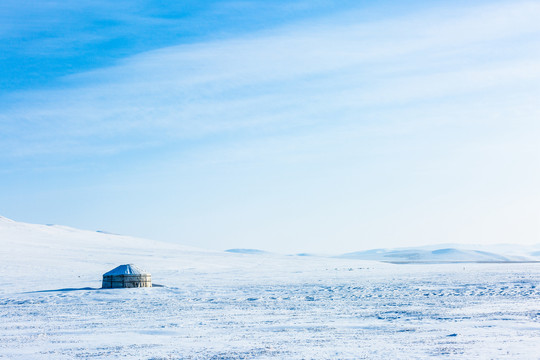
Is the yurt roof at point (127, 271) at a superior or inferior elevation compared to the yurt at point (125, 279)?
superior

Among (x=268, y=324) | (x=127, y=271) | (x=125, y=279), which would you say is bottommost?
(x=268, y=324)

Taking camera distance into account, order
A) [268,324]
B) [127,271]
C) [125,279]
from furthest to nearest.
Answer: [127,271], [125,279], [268,324]

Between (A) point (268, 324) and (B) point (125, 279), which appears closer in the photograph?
(A) point (268, 324)

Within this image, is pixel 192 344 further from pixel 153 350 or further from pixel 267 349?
pixel 267 349

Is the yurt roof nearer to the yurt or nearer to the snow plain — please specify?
the yurt

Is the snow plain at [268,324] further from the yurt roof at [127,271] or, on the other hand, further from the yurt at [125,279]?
the yurt roof at [127,271]

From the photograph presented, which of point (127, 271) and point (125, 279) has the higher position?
point (127, 271)

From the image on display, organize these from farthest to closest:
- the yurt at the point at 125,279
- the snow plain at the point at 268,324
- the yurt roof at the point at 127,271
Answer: the yurt roof at the point at 127,271, the yurt at the point at 125,279, the snow plain at the point at 268,324

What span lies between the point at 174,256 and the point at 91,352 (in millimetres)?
53792

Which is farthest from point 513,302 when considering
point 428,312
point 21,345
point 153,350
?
point 21,345

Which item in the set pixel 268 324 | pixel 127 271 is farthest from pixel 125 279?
pixel 268 324

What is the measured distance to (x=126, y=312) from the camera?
62.1 ft

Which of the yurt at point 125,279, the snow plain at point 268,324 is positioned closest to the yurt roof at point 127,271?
the yurt at point 125,279

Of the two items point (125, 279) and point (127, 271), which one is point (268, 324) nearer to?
point (125, 279)
